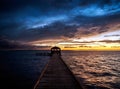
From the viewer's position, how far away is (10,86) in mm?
20625

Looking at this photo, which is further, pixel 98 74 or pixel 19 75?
pixel 98 74

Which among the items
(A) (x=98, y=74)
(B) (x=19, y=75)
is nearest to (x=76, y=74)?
(A) (x=98, y=74)

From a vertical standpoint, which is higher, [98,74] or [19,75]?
[19,75]

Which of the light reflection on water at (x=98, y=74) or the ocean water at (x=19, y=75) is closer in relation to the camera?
the light reflection on water at (x=98, y=74)

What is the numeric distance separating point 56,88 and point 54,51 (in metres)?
58.8

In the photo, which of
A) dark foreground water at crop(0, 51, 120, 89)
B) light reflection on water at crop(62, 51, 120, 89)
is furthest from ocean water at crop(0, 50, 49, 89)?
light reflection on water at crop(62, 51, 120, 89)

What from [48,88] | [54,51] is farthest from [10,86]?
[54,51]

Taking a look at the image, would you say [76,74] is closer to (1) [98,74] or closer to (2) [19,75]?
(1) [98,74]

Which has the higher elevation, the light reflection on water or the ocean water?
the ocean water

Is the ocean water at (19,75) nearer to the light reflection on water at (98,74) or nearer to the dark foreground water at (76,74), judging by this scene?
the dark foreground water at (76,74)

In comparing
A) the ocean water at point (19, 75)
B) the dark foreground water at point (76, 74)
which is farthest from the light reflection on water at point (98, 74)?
the ocean water at point (19, 75)

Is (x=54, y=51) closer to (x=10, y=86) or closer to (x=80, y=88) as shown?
(x=10, y=86)

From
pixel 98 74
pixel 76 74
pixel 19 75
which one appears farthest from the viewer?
pixel 98 74

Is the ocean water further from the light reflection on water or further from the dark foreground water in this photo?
the light reflection on water
